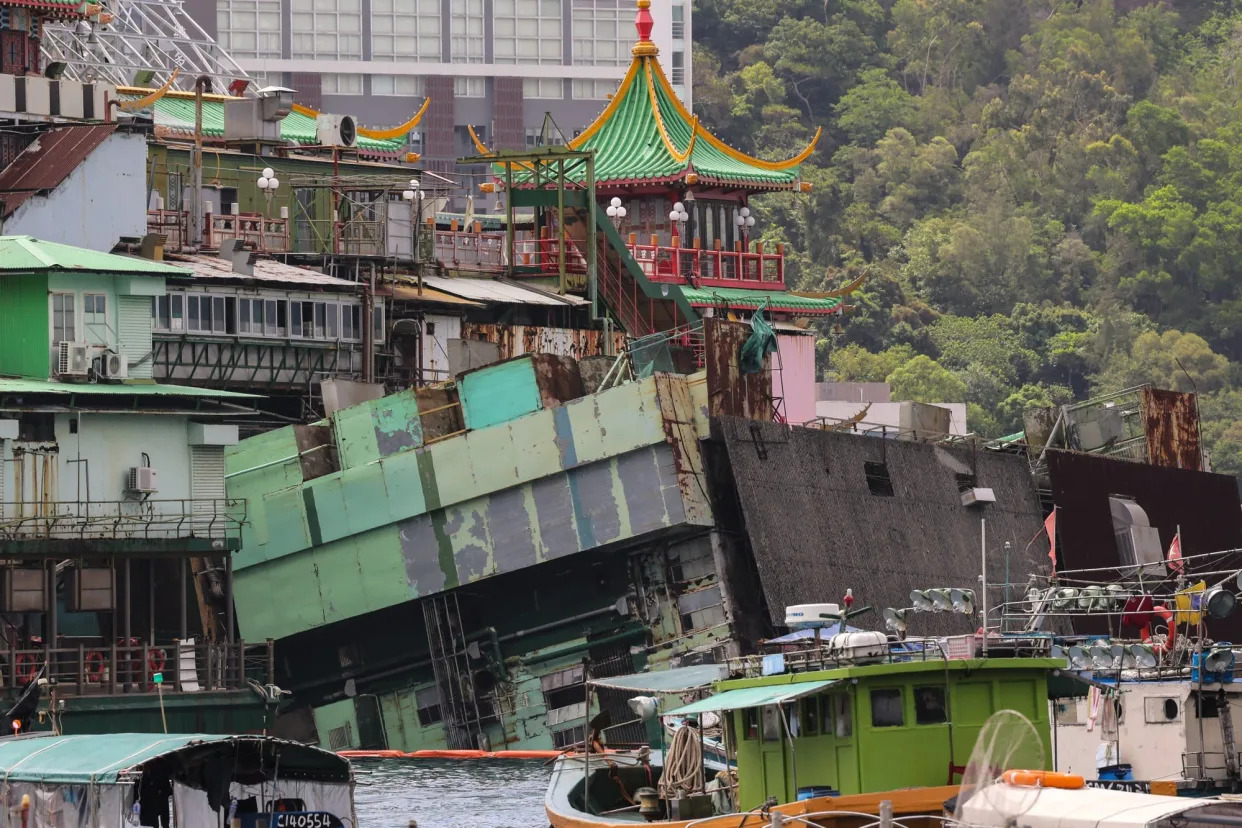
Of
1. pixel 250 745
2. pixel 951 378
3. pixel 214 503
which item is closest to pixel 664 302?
pixel 214 503

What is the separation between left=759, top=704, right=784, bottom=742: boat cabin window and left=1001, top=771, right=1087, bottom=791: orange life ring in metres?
6.19

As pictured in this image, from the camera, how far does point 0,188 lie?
5800 cm

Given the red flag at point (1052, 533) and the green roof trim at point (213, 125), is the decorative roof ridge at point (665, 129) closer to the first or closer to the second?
the green roof trim at point (213, 125)

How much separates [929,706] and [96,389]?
63.2 feet

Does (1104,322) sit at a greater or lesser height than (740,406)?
greater

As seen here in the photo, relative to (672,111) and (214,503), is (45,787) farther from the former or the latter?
(672,111)

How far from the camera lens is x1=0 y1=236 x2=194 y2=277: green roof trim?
4875 centimetres

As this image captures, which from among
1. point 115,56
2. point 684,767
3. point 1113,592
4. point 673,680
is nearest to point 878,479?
point 1113,592

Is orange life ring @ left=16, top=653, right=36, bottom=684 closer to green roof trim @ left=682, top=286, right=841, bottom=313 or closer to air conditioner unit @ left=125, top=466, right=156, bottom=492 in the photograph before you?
air conditioner unit @ left=125, top=466, right=156, bottom=492

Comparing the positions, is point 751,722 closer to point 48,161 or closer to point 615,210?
point 48,161

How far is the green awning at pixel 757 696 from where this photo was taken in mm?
33812

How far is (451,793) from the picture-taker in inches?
1875

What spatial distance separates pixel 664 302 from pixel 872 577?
15328mm

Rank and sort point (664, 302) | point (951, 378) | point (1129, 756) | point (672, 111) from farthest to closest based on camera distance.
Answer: point (951, 378), point (672, 111), point (664, 302), point (1129, 756)
